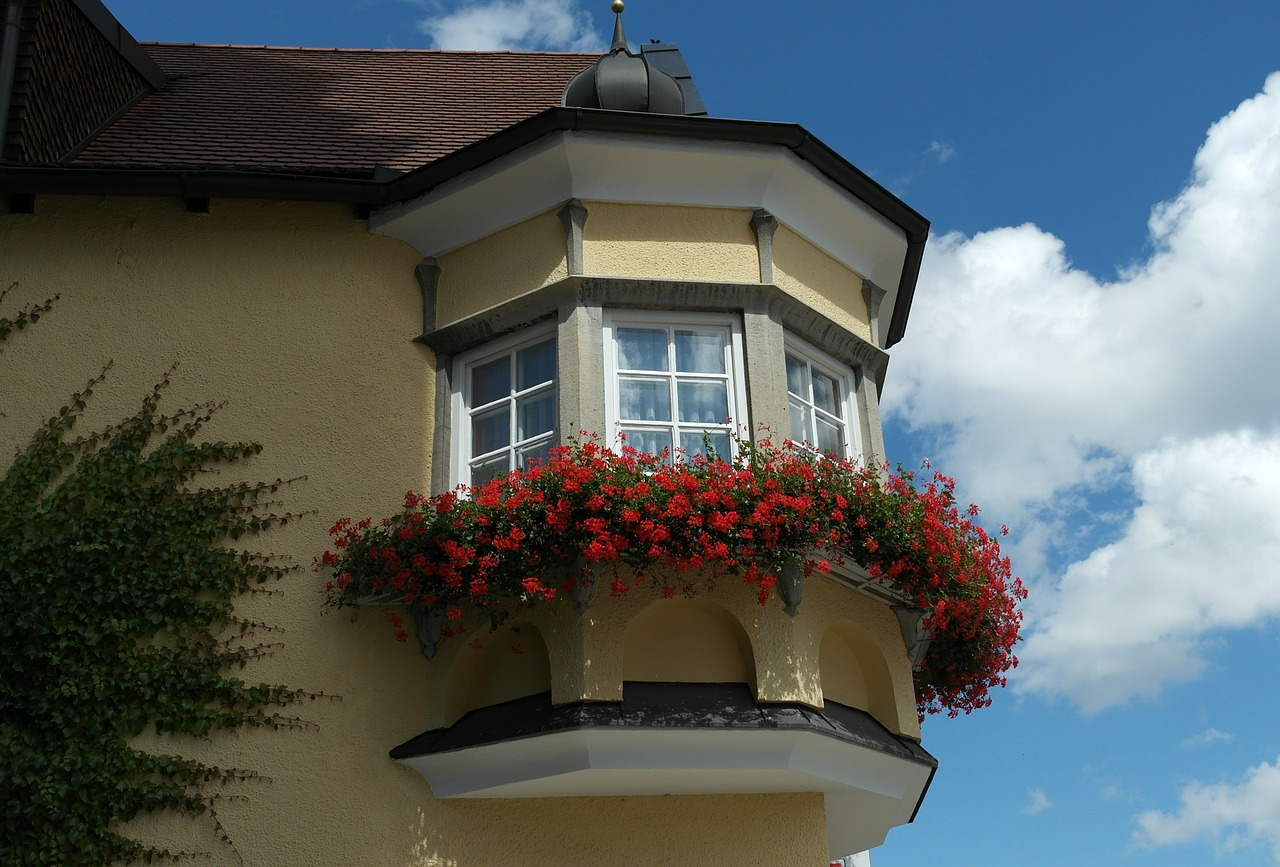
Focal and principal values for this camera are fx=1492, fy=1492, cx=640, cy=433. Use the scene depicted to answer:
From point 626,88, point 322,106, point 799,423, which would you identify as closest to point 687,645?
point 799,423

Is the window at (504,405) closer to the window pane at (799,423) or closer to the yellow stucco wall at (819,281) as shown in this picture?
the window pane at (799,423)

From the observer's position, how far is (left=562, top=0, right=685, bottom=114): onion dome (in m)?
11.4

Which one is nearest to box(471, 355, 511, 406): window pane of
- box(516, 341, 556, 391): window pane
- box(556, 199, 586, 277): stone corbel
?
box(516, 341, 556, 391): window pane

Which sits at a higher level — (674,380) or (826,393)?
(826,393)

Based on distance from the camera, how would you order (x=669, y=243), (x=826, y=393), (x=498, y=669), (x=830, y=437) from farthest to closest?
(x=826, y=393)
(x=830, y=437)
(x=669, y=243)
(x=498, y=669)

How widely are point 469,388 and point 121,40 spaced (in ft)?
19.1

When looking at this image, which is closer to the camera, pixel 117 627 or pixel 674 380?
pixel 117 627

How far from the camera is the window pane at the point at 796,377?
428 inches

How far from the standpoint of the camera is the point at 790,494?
9.20 metres

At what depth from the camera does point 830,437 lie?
36.3 feet

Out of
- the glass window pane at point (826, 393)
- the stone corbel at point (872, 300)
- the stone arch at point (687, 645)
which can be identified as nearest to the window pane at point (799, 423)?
the glass window pane at point (826, 393)

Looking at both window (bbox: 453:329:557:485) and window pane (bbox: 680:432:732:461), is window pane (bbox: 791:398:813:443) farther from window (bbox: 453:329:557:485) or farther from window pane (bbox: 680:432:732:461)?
window (bbox: 453:329:557:485)

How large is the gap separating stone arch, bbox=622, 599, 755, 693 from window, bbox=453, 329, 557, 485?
1.42 m

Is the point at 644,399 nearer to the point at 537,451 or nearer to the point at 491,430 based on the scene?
the point at 537,451
